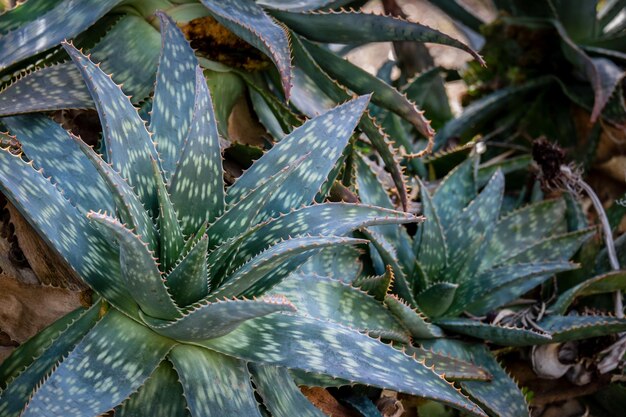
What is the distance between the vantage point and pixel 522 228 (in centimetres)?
154

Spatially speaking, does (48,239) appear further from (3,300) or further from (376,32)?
(376,32)

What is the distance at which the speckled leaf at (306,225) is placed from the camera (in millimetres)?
993

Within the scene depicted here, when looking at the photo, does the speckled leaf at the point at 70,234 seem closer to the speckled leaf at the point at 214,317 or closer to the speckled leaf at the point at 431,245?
the speckled leaf at the point at 214,317

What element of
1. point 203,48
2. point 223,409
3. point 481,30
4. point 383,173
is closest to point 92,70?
point 203,48

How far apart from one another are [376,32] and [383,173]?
34cm

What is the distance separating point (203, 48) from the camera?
52.6 inches

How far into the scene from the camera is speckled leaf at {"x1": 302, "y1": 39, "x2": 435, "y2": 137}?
132 cm

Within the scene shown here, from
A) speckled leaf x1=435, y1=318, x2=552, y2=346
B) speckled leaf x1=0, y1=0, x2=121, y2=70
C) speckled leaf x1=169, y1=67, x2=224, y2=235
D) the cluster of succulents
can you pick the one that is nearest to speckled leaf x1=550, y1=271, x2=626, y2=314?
the cluster of succulents

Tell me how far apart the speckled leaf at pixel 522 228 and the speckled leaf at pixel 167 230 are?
2.31 feet

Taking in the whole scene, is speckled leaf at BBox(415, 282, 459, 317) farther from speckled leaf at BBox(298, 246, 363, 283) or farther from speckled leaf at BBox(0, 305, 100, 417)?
speckled leaf at BBox(0, 305, 100, 417)

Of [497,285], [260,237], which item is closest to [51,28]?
[260,237]

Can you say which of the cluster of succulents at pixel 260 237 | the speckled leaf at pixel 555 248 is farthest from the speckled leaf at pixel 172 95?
the speckled leaf at pixel 555 248

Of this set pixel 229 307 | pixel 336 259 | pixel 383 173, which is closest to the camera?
pixel 229 307

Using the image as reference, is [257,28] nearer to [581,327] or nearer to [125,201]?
[125,201]
